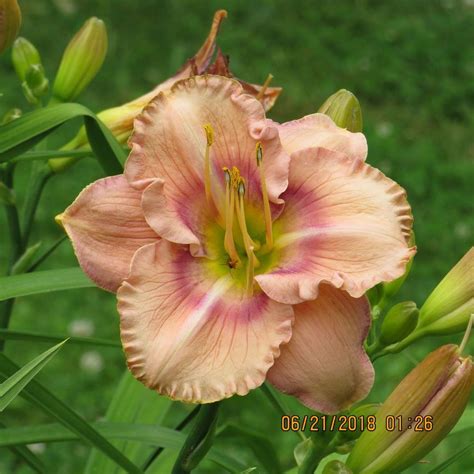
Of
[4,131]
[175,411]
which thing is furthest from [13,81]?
[4,131]

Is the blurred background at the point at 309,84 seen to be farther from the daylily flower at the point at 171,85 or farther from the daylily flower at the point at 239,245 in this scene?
the daylily flower at the point at 239,245

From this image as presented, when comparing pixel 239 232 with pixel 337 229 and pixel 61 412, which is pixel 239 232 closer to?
pixel 337 229

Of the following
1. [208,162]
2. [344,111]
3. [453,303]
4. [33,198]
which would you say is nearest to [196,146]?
[208,162]

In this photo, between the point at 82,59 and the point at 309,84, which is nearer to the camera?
the point at 82,59

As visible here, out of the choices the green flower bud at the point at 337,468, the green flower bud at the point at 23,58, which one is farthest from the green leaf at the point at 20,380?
the green flower bud at the point at 23,58

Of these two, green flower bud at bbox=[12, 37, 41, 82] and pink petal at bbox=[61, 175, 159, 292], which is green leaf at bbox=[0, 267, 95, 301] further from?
green flower bud at bbox=[12, 37, 41, 82]

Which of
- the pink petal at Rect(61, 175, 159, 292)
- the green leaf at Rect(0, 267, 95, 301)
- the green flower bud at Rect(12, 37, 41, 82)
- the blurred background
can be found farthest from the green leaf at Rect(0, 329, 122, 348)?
the blurred background

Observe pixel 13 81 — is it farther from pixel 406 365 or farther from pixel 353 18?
pixel 406 365
